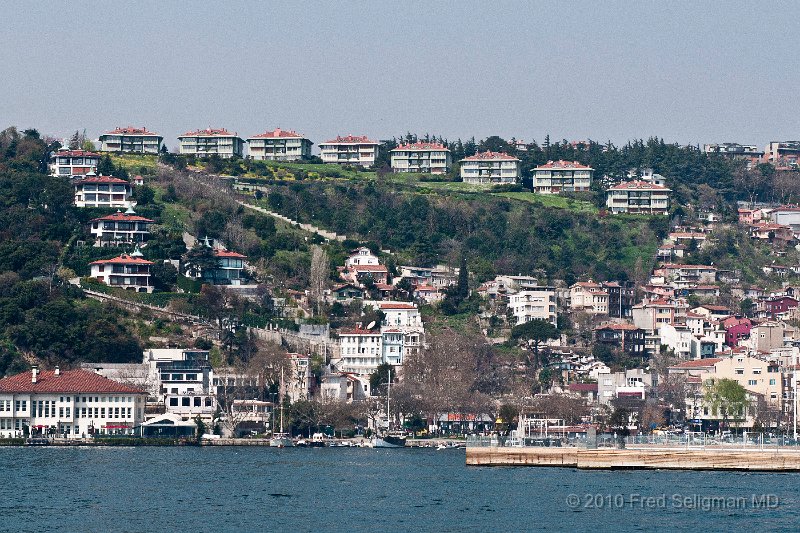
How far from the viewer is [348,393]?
372ft

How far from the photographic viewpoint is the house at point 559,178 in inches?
6585

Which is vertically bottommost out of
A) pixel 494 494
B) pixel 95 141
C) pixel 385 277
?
pixel 494 494

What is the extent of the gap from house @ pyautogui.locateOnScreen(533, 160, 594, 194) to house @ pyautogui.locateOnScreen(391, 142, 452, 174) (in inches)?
386

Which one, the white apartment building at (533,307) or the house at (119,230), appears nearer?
the house at (119,230)

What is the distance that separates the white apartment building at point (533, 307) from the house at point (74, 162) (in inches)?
1553

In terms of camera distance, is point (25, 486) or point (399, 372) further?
point (399, 372)

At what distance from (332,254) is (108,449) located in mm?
44562

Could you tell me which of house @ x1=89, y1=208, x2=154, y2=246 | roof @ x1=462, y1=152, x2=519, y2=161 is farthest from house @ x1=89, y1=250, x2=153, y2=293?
roof @ x1=462, y1=152, x2=519, y2=161

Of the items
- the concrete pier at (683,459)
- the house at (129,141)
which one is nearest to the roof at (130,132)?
the house at (129,141)

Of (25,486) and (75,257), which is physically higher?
(75,257)

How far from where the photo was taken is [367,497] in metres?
61.3

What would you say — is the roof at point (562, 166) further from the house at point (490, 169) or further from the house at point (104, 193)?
the house at point (104, 193)

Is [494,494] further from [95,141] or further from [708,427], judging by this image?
[95,141]

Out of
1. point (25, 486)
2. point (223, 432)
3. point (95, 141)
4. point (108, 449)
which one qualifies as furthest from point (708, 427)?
point (95, 141)
